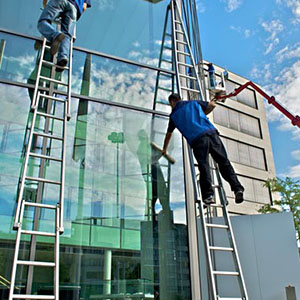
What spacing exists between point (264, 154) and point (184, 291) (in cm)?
2732

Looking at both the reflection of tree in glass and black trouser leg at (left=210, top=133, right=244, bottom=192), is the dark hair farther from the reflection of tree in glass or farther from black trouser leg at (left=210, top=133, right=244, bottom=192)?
black trouser leg at (left=210, top=133, right=244, bottom=192)

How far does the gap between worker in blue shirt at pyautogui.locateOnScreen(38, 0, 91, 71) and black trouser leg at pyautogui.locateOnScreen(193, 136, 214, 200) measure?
6.06 ft

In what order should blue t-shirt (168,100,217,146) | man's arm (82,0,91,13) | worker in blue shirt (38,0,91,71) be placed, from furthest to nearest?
man's arm (82,0,91,13) → worker in blue shirt (38,0,91,71) → blue t-shirt (168,100,217,146)

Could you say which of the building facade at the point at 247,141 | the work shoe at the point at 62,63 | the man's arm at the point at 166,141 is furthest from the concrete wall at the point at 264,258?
the building facade at the point at 247,141

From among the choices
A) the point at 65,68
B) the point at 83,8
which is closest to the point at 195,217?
the point at 65,68

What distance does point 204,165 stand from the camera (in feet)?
10.7

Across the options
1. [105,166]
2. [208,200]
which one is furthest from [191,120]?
[105,166]

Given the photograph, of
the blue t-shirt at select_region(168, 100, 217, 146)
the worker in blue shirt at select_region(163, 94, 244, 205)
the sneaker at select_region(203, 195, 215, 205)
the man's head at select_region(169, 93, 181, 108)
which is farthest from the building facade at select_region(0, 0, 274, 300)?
the sneaker at select_region(203, 195, 215, 205)

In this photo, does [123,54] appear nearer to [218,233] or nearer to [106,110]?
[106,110]

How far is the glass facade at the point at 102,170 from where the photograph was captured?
10.4 ft

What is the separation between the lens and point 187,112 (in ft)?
11.7

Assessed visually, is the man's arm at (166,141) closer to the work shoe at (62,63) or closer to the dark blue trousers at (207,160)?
the dark blue trousers at (207,160)

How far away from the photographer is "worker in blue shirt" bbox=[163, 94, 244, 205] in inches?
125

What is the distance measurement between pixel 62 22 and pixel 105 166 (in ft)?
6.42
